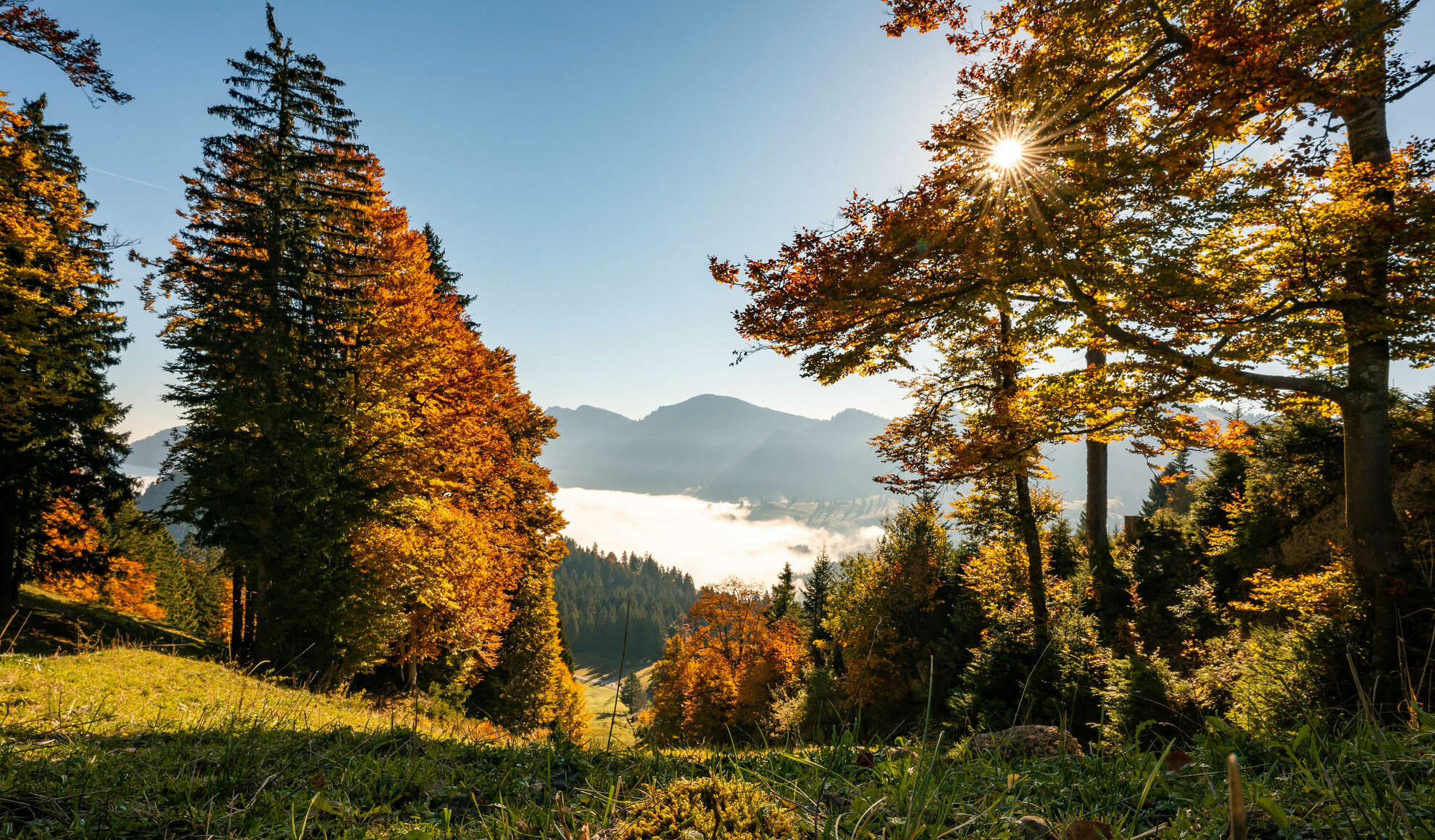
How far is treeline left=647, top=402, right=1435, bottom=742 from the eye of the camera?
615 centimetres

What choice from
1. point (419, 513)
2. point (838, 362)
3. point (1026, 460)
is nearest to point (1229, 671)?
point (1026, 460)

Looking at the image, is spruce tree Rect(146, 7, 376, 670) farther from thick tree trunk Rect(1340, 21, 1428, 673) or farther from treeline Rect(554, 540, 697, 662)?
treeline Rect(554, 540, 697, 662)

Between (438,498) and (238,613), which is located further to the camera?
(238,613)

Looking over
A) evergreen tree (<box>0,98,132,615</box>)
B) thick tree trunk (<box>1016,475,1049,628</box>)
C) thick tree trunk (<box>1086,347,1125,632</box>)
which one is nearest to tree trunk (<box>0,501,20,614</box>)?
evergreen tree (<box>0,98,132,615</box>)

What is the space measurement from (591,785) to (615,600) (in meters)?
125

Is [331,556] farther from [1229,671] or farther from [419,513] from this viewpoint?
[1229,671]

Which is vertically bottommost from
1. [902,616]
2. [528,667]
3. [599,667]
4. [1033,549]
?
[599,667]

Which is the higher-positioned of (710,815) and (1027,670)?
(710,815)

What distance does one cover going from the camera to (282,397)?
11.9 m

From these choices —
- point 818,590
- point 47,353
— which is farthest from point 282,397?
point 818,590

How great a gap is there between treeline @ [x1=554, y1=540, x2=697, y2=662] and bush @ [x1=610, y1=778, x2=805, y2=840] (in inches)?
3555

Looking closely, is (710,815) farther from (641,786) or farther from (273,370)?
(273,370)

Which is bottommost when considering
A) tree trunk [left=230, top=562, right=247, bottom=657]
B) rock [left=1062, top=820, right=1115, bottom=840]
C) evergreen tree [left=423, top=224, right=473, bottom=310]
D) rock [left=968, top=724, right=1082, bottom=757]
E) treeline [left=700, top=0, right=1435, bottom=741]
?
tree trunk [left=230, top=562, right=247, bottom=657]

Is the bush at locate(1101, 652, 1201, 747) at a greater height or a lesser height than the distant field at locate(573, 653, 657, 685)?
greater
